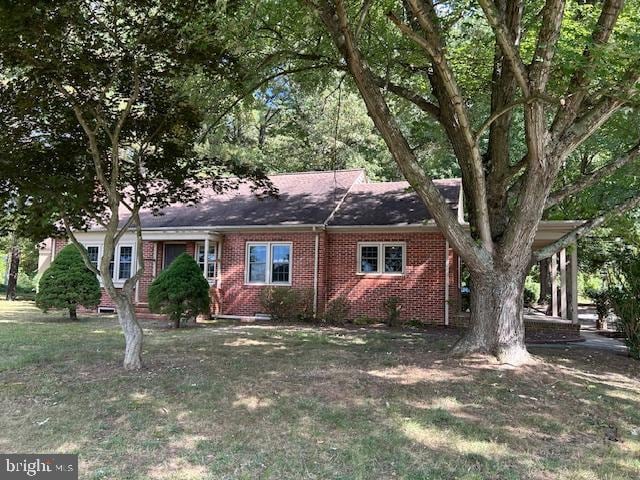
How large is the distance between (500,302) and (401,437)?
153 inches

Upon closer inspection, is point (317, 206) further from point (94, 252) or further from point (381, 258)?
point (94, 252)

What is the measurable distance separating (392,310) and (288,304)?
119 inches

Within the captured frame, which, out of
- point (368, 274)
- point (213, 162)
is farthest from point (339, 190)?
point (213, 162)

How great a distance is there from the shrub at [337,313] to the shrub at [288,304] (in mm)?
588

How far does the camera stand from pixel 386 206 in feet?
51.9

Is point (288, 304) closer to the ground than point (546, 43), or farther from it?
closer to the ground

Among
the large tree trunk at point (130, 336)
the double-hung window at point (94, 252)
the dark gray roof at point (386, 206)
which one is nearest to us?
the large tree trunk at point (130, 336)

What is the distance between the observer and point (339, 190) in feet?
57.5

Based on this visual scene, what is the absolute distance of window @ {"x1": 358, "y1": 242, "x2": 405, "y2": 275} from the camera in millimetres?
14789

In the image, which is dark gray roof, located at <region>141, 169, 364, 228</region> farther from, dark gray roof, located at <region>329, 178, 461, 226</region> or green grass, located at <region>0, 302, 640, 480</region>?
green grass, located at <region>0, 302, 640, 480</region>

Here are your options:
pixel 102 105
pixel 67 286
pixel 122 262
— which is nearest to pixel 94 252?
pixel 122 262

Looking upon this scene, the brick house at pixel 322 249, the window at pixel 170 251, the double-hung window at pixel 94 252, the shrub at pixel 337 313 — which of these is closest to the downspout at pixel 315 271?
the brick house at pixel 322 249

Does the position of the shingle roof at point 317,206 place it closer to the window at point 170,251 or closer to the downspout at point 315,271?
the downspout at point 315,271

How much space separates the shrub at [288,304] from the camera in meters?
14.6
